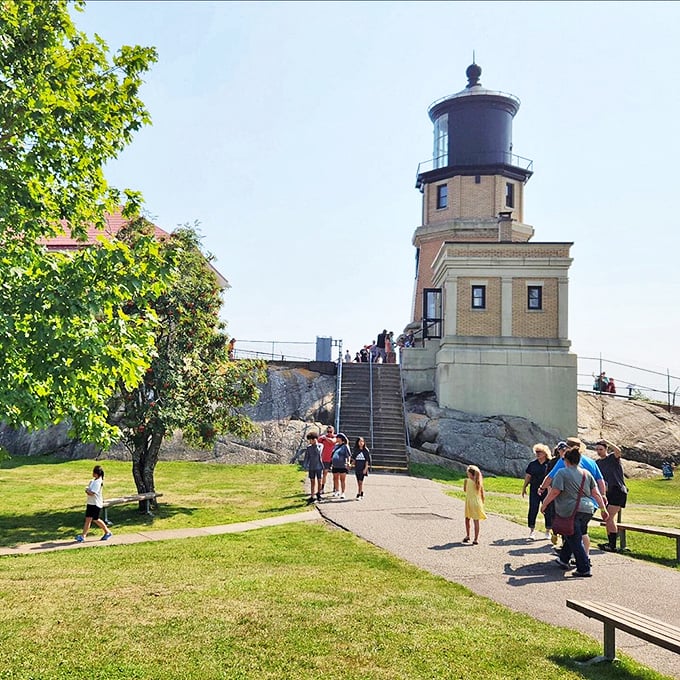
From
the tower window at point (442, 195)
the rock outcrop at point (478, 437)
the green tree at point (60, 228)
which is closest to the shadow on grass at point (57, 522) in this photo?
the green tree at point (60, 228)

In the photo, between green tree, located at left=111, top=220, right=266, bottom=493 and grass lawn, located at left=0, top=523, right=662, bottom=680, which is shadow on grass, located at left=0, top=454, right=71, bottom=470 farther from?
grass lawn, located at left=0, top=523, right=662, bottom=680

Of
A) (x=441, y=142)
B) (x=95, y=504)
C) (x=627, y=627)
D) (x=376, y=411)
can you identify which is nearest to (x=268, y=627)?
(x=627, y=627)

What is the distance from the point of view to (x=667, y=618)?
7.71 meters

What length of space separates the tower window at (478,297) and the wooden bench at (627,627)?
26.2 m

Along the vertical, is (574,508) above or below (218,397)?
below

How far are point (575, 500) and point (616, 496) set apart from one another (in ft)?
12.2

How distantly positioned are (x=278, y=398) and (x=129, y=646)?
24178mm

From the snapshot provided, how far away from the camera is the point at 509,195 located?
138 ft

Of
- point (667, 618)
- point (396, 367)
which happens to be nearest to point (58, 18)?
point (667, 618)

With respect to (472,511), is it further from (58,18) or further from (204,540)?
(58,18)

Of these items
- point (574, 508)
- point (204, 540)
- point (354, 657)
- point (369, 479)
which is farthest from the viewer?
point (369, 479)

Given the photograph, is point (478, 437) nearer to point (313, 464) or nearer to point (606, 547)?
point (313, 464)

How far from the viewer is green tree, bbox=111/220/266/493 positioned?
16642 millimetres

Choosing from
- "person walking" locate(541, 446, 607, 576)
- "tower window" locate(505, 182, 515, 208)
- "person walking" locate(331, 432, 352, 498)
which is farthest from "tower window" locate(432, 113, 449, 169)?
"person walking" locate(541, 446, 607, 576)
